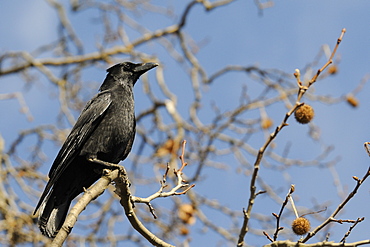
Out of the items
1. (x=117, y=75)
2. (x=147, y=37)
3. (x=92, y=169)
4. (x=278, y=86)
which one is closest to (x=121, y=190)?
(x=92, y=169)

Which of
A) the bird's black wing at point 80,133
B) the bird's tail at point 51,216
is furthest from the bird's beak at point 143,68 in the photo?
the bird's tail at point 51,216

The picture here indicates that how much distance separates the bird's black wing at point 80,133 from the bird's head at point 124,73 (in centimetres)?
39

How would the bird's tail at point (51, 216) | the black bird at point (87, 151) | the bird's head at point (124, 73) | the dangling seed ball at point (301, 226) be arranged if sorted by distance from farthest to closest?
the bird's head at point (124, 73) → the black bird at point (87, 151) → the bird's tail at point (51, 216) → the dangling seed ball at point (301, 226)

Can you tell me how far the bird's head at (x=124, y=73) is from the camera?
530cm

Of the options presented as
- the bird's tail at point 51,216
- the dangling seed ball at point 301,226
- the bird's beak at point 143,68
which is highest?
the bird's beak at point 143,68

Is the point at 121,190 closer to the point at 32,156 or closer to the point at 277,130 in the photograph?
the point at 277,130

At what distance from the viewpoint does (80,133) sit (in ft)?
15.0

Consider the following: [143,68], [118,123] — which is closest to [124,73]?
[143,68]

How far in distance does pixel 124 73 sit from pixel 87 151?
1201mm

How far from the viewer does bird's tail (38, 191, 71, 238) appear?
164 inches

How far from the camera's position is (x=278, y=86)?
7.69m

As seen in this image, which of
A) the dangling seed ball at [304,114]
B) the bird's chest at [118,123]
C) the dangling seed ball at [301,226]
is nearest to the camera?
the dangling seed ball at [301,226]

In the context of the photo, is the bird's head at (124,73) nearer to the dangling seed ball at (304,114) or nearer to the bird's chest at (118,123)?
the bird's chest at (118,123)

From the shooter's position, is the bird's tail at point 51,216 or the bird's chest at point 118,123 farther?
the bird's chest at point 118,123
